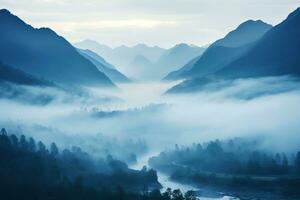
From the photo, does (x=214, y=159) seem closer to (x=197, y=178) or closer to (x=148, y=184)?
(x=197, y=178)

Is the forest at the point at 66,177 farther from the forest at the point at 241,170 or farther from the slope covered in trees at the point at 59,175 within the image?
the forest at the point at 241,170

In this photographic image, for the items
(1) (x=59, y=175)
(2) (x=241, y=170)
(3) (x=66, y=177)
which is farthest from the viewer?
(2) (x=241, y=170)

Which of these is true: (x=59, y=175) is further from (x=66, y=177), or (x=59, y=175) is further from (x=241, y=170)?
(x=241, y=170)

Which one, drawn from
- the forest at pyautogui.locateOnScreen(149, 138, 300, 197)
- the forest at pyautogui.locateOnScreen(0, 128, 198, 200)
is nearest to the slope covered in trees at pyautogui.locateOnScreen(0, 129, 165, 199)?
the forest at pyautogui.locateOnScreen(0, 128, 198, 200)

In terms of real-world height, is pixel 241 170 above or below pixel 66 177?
above

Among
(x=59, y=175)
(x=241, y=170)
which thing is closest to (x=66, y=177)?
(x=59, y=175)

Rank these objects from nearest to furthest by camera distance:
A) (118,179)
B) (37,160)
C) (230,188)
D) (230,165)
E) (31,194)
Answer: (31,194) < (37,160) < (118,179) < (230,188) < (230,165)

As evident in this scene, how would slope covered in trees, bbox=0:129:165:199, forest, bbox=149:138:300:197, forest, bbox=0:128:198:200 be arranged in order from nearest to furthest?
forest, bbox=0:128:198:200 < slope covered in trees, bbox=0:129:165:199 < forest, bbox=149:138:300:197

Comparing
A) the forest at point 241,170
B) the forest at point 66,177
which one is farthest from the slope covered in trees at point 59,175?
the forest at point 241,170

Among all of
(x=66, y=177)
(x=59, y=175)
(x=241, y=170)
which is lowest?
(x=66, y=177)

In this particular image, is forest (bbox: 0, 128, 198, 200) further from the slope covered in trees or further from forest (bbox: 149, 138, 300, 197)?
forest (bbox: 149, 138, 300, 197)

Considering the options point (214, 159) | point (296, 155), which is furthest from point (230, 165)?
point (296, 155)
